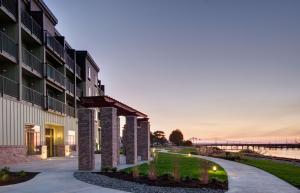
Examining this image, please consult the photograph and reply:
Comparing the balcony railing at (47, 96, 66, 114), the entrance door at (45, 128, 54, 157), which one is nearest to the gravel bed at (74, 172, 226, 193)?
the balcony railing at (47, 96, 66, 114)

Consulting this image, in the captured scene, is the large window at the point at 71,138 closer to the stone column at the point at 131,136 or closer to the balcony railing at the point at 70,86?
the balcony railing at the point at 70,86

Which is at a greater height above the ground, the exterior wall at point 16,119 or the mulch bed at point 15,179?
the exterior wall at point 16,119

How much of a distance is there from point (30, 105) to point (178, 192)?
68.0ft

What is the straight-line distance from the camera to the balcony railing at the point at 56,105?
35.5m

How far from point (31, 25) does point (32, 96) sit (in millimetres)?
5723

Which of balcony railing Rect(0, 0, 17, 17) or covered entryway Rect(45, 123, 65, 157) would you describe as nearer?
balcony railing Rect(0, 0, 17, 17)

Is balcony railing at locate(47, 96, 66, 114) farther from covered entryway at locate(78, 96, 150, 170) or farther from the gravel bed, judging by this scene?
the gravel bed

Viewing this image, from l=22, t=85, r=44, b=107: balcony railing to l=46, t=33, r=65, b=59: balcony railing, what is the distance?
A: 528 cm

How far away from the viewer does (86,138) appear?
20.3 m

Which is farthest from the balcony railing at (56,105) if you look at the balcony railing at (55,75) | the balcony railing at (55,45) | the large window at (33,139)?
the balcony railing at (55,45)

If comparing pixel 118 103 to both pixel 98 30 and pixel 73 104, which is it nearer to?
pixel 98 30

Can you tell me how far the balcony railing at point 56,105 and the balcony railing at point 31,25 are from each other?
5.74 m

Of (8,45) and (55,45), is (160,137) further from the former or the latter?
(8,45)

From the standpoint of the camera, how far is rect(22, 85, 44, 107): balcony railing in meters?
30.3
